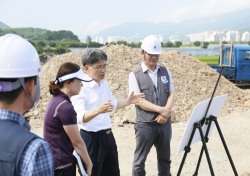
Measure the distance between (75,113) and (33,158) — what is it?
70.2 inches

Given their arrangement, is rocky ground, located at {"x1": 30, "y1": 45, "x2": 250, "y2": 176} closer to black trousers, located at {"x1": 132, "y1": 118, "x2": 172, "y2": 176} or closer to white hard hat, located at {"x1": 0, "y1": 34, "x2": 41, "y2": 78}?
black trousers, located at {"x1": 132, "y1": 118, "x2": 172, "y2": 176}

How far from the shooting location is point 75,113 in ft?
10.9

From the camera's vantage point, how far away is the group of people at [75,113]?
1.59 metres

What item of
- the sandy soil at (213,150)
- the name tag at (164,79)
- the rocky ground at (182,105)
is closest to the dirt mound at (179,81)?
the rocky ground at (182,105)

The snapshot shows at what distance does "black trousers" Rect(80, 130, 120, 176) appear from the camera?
13.2 ft

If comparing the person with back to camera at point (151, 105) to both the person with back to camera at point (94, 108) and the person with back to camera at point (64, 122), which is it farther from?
the person with back to camera at point (64, 122)

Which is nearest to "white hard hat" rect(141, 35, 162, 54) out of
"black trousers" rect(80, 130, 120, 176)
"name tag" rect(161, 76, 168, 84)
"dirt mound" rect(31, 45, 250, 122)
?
"name tag" rect(161, 76, 168, 84)

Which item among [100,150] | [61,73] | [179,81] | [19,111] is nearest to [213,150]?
[100,150]

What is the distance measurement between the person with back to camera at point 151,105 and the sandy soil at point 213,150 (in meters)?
1.88

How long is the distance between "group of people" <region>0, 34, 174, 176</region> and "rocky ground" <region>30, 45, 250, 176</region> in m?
2.25

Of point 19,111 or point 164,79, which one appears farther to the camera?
point 164,79

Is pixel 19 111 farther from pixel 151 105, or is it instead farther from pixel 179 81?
pixel 179 81

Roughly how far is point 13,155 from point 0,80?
1.12 feet

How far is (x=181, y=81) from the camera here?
1568 cm
